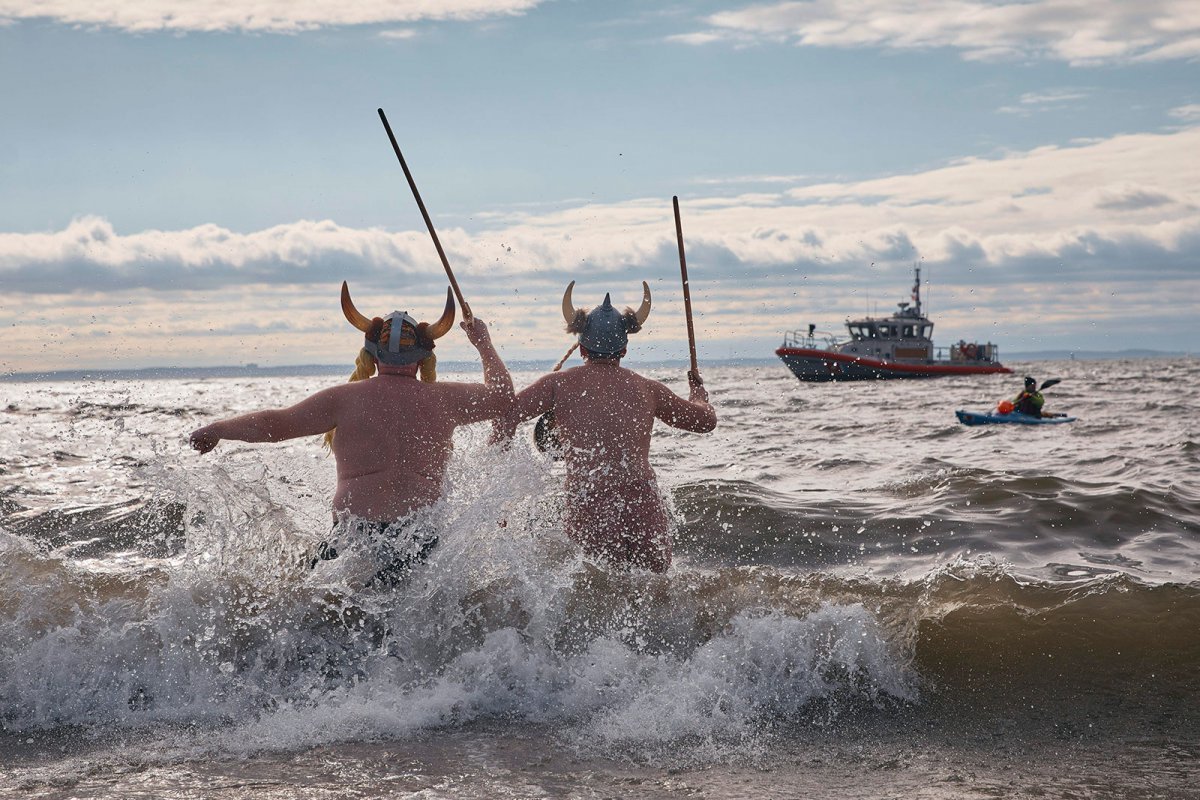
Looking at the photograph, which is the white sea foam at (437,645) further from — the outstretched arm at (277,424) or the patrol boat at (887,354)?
the patrol boat at (887,354)

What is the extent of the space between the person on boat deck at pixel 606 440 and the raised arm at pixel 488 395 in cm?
26

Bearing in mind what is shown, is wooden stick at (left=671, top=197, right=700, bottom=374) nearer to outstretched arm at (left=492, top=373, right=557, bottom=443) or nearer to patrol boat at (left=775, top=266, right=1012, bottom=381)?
outstretched arm at (left=492, top=373, right=557, bottom=443)

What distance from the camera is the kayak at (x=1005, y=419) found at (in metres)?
22.0

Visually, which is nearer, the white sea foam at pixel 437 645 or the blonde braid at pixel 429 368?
the white sea foam at pixel 437 645

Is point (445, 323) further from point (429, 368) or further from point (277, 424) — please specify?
point (277, 424)

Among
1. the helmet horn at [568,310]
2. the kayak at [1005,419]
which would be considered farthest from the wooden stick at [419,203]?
the kayak at [1005,419]

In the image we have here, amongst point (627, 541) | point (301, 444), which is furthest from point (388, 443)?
point (301, 444)

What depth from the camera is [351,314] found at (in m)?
5.57

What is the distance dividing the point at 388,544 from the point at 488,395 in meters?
0.91

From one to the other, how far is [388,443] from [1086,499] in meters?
7.53

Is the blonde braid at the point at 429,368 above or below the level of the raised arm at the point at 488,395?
above

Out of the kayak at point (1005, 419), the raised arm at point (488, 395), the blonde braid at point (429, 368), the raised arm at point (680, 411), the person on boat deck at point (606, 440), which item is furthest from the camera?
the kayak at point (1005, 419)

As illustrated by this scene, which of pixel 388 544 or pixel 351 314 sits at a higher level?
pixel 351 314

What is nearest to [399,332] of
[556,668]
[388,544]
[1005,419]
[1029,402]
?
[388,544]
